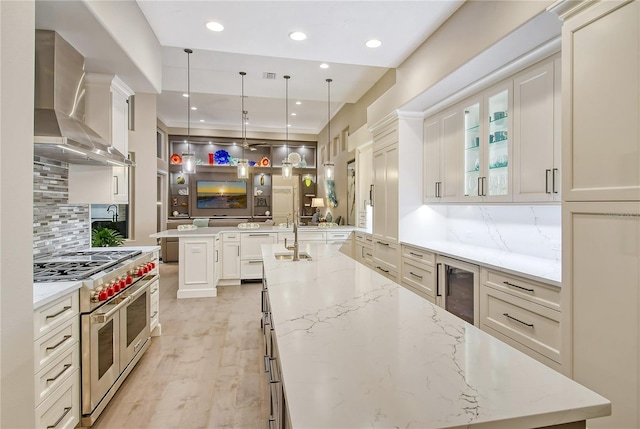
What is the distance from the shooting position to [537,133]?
2385mm

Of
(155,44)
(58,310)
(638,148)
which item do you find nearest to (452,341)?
(638,148)

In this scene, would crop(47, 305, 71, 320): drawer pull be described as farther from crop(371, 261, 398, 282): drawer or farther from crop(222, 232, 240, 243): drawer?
crop(222, 232, 240, 243): drawer

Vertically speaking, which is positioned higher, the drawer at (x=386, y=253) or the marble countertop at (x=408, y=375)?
the marble countertop at (x=408, y=375)

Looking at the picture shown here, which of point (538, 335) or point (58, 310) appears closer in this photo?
point (58, 310)

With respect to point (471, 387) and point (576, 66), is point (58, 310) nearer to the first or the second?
point (471, 387)

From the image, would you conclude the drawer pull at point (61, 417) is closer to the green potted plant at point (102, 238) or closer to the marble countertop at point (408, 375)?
the marble countertop at point (408, 375)

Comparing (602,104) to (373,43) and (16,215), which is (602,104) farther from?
(16,215)

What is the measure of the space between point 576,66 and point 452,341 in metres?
1.55

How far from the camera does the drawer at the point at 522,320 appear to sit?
6.20 ft

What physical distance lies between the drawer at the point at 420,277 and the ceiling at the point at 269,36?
7.60 feet

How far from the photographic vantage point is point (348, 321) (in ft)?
4.16

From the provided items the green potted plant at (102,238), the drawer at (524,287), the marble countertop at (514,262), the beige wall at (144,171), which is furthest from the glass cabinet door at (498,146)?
the beige wall at (144,171)

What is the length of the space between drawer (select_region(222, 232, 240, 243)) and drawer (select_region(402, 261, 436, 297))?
3.05 m

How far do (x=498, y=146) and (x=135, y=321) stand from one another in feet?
11.1
